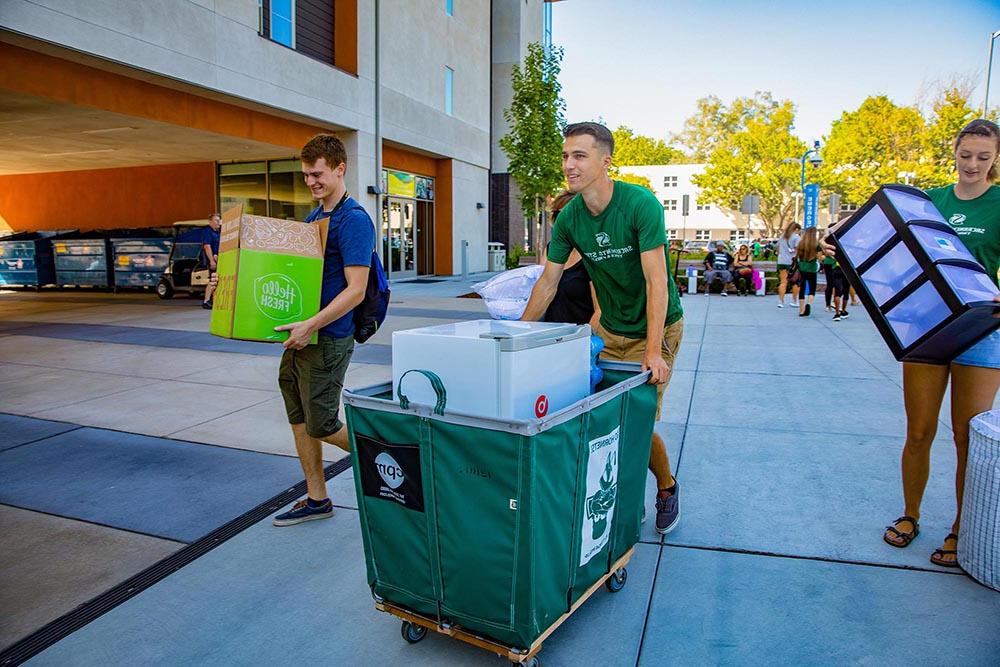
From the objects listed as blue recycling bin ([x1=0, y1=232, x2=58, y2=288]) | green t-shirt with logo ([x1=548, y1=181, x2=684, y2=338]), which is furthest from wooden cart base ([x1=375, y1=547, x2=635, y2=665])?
blue recycling bin ([x1=0, y1=232, x2=58, y2=288])

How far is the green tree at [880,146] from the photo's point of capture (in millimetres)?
44156

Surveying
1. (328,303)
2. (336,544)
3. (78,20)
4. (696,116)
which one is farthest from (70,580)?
(696,116)

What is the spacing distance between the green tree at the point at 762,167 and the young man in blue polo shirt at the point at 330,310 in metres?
58.5

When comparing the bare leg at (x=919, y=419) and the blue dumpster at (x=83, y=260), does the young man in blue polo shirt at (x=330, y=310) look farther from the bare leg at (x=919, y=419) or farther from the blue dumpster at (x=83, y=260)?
the blue dumpster at (x=83, y=260)

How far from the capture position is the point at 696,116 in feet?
276

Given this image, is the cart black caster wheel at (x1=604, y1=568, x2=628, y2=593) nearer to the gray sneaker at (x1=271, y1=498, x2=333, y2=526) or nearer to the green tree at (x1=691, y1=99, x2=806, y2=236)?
the gray sneaker at (x1=271, y1=498, x2=333, y2=526)

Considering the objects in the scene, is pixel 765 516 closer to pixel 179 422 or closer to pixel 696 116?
pixel 179 422

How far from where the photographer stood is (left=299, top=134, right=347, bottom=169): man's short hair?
3545 mm

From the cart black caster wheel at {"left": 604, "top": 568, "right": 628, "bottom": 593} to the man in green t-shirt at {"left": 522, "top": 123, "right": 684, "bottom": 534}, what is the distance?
634 millimetres

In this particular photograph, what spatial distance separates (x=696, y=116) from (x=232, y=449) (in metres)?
87.2

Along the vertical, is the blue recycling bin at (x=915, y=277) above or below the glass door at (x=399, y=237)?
below

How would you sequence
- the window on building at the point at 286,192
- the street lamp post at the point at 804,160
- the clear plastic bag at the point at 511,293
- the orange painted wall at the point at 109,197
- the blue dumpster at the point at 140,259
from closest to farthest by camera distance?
the clear plastic bag at the point at 511,293, the blue dumpster at the point at 140,259, the window on building at the point at 286,192, the orange painted wall at the point at 109,197, the street lamp post at the point at 804,160

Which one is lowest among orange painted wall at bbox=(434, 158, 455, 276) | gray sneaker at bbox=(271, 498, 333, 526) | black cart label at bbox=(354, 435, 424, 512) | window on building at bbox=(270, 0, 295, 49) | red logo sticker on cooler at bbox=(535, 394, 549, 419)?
gray sneaker at bbox=(271, 498, 333, 526)

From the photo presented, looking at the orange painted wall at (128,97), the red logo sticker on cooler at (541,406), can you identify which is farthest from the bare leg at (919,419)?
the orange painted wall at (128,97)
